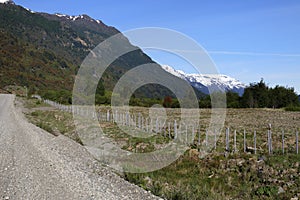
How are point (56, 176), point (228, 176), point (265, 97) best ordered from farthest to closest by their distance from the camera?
point (265, 97) → point (228, 176) → point (56, 176)

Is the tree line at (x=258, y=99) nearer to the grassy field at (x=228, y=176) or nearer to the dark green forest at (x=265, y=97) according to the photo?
the dark green forest at (x=265, y=97)

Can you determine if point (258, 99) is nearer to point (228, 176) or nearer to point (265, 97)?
point (265, 97)

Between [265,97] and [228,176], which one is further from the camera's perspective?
[265,97]

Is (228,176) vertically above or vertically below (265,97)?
below

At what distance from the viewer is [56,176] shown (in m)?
11.8

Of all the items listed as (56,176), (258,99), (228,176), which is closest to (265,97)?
(258,99)

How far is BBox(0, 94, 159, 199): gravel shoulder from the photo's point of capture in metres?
9.94

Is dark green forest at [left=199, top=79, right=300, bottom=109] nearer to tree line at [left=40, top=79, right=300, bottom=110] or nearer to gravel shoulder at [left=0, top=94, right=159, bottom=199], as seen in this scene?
tree line at [left=40, top=79, right=300, bottom=110]

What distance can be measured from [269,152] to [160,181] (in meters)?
6.14

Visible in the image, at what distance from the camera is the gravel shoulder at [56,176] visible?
391 inches

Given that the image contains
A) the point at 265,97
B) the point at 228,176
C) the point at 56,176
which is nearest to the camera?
the point at 56,176

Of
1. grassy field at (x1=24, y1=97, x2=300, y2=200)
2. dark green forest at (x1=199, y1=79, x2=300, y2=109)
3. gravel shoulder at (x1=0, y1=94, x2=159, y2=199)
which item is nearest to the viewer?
gravel shoulder at (x1=0, y1=94, x2=159, y2=199)

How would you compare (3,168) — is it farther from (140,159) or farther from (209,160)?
(209,160)

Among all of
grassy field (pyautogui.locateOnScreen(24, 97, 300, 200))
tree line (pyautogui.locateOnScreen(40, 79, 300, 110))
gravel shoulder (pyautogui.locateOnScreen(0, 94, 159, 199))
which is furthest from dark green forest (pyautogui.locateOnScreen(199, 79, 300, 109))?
gravel shoulder (pyautogui.locateOnScreen(0, 94, 159, 199))
